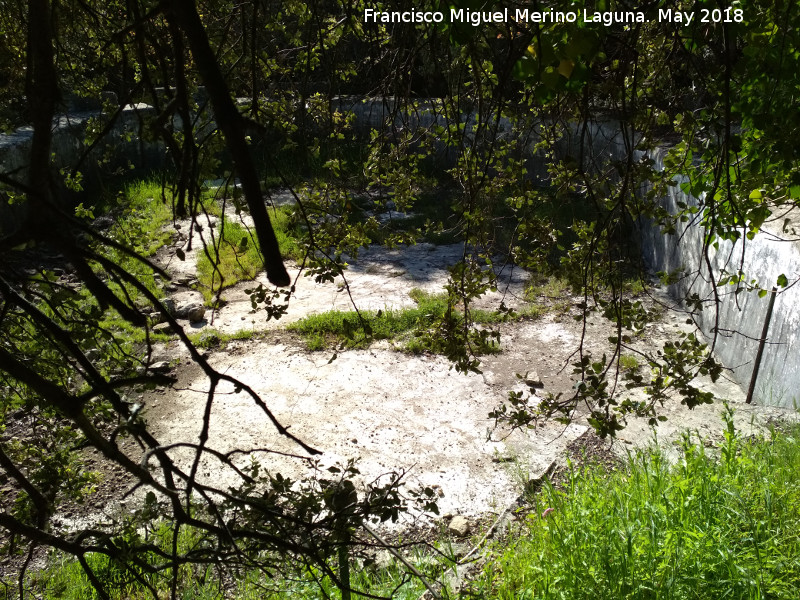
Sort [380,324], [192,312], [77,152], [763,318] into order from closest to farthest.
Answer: [763,318]
[380,324]
[192,312]
[77,152]

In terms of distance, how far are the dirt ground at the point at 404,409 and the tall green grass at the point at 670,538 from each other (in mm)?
689

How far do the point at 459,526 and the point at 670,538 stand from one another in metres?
1.40

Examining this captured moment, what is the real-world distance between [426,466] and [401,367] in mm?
1429

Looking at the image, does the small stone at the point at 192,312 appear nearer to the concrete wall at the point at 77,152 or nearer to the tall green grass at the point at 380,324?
the tall green grass at the point at 380,324

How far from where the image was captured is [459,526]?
384 centimetres

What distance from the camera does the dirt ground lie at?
4.39m

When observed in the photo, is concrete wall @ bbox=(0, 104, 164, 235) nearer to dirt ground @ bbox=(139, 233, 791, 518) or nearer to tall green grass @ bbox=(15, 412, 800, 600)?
dirt ground @ bbox=(139, 233, 791, 518)

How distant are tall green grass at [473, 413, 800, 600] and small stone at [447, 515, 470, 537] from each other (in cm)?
50

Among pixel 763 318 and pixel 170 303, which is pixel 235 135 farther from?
pixel 170 303

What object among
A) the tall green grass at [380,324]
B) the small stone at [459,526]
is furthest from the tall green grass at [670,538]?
the tall green grass at [380,324]

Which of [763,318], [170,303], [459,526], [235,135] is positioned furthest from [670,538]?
[170,303]

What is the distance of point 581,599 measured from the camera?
2609mm

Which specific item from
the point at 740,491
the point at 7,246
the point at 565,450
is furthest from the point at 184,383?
the point at 7,246

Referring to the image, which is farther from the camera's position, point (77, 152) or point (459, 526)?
point (77, 152)
